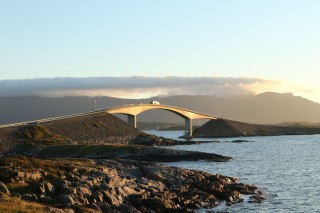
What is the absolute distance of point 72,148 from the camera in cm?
9281

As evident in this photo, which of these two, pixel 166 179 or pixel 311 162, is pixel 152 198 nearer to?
pixel 166 179

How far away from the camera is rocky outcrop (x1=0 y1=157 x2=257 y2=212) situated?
3306cm

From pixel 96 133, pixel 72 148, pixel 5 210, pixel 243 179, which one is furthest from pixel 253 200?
pixel 96 133

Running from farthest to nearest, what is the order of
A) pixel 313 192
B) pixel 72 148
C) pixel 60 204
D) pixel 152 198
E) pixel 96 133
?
1. pixel 96 133
2. pixel 72 148
3. pixel 313 192
4. pixel 152 198
5. pixel 60 204

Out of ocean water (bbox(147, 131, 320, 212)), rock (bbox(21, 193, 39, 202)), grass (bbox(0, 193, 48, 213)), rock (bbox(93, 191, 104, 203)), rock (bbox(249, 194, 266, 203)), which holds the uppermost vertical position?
grass (bbox(0, 193, 48, 213))

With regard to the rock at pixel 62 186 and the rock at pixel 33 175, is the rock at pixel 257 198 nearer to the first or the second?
the rock at pixel 62 186

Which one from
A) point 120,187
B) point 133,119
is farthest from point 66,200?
point 133,119

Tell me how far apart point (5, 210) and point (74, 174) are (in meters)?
17.2

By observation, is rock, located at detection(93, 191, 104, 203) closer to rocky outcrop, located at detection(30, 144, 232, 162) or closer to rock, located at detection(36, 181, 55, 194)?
rock, located at detection(36, 181, 55, 194)

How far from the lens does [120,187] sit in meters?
39.9

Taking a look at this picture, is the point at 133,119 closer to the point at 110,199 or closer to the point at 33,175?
the point at 33,175

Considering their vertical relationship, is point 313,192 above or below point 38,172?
below

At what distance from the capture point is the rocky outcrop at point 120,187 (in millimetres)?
33062

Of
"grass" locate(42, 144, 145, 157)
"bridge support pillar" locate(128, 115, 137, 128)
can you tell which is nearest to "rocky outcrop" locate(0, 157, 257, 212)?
"grass" locate(42, 144, 145, 157)
